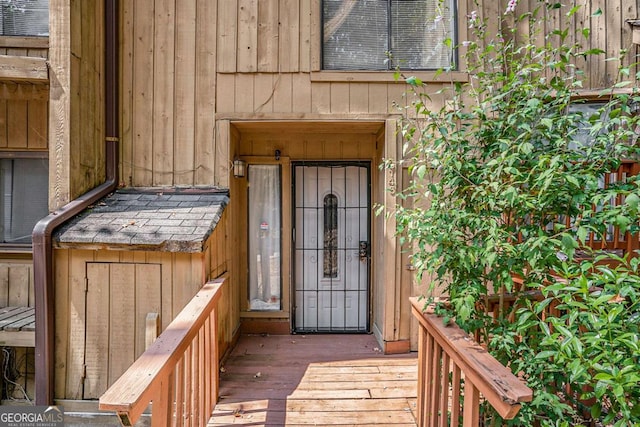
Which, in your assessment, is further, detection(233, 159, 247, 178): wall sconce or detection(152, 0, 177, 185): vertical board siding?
detection(233, 159, 247, 178): wall sconce

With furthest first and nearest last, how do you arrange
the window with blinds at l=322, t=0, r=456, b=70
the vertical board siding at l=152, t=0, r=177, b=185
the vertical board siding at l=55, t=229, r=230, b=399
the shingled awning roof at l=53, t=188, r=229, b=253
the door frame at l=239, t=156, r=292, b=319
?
the door frame at l=239, t=156, r=292, b=319 < the window with blinds at l=322, t=0, r=456, b=70 < the vertical board siding at l=152, t=0, r=177, b=185 < the vertical board siding at l=55, t=229, r=230, b=399 < the shingled awning roof at l=53, t=188, r=229, b=253

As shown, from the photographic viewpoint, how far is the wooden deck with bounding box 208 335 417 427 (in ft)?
8.17

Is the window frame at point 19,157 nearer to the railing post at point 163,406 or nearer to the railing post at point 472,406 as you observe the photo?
the railing post at point 163,406

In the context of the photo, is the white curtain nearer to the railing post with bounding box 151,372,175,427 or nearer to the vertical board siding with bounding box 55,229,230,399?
the vertical board siding with bounding box 55,229,230,399

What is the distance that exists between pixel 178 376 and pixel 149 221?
1436 millimetres

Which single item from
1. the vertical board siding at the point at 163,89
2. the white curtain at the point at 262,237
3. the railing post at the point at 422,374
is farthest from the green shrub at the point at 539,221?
the vertical board siding at the point at 163,89

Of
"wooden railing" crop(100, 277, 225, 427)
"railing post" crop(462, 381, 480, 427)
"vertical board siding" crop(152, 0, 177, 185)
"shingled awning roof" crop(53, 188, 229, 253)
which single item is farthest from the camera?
"vertical board siding" crop(152, 0, 177, 185)

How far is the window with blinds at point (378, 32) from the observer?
3471 mm

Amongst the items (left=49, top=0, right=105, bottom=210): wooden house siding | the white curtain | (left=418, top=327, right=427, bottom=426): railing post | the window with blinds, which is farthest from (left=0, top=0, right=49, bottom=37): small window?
(left=418, top=327, right=427, bottom=426): railing post

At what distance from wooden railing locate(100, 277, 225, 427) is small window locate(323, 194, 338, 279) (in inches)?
60.9

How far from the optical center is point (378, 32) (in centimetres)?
349

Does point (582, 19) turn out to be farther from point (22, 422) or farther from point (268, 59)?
point (22, 422)

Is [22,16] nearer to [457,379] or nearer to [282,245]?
[282,245]

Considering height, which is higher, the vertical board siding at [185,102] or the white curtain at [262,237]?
the vertical board siding at [185,102]
